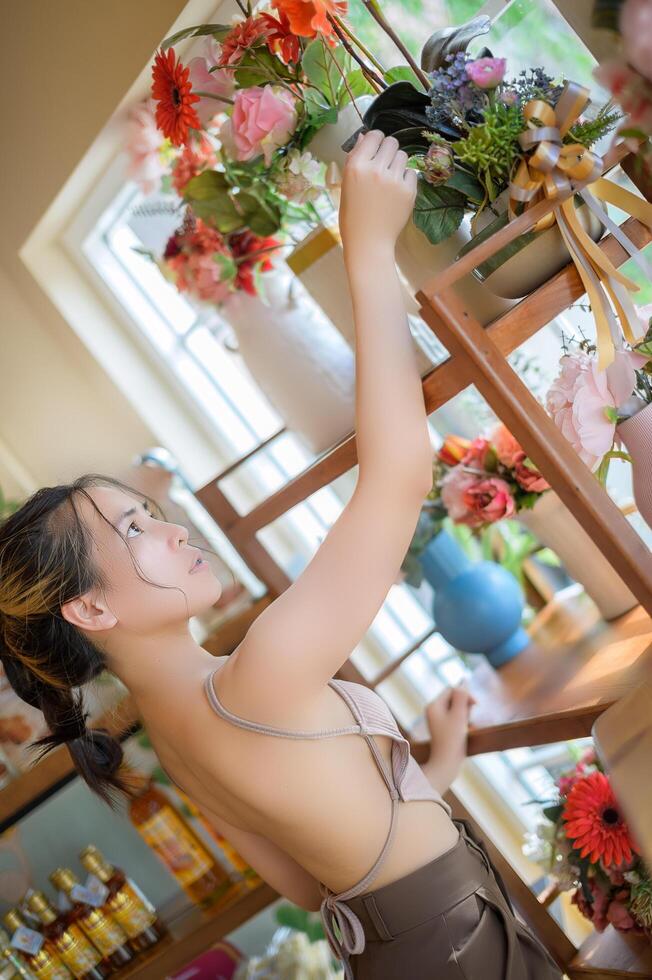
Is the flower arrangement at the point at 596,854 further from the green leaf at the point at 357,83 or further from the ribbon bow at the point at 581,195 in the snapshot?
the green leaf at the point at 357,83

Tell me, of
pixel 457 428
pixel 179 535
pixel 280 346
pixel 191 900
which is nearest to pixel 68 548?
pixel 179 535

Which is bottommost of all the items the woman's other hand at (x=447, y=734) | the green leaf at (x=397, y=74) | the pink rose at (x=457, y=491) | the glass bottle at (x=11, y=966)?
the woman's other hand at (x=447, y=734)

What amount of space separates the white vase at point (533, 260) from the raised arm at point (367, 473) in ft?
0.32

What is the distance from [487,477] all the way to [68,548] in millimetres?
643

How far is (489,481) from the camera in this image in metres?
1.42

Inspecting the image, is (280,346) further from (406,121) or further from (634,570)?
(634,570)

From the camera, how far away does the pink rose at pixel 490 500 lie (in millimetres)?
1412

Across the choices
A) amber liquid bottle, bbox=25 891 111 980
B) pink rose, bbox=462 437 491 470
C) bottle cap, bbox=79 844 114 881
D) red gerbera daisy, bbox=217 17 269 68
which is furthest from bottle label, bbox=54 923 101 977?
red gerbera daisy, bbox=217 17 269 68

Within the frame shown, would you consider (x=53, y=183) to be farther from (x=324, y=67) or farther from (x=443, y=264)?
(x=443, y=264)

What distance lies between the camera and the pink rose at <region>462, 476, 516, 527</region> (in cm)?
141

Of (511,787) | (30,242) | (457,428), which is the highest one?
(30,242)

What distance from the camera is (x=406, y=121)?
1.00 m

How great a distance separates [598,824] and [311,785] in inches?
19.6

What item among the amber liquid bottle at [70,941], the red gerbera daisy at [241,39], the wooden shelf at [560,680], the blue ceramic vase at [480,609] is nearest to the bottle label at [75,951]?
the amber liquid bottle at [70,941]
